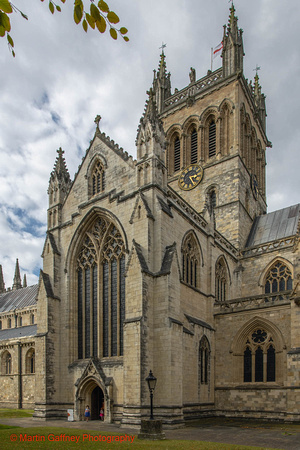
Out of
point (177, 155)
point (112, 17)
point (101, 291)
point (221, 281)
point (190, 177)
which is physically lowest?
point (101, 291)

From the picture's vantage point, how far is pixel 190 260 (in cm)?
2606

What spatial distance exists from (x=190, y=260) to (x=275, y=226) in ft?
48.4

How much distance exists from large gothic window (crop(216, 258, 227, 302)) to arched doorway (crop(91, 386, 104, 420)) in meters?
9.95

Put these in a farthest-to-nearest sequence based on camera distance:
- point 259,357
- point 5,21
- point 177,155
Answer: point 177,155
point 259,357
point 5,21

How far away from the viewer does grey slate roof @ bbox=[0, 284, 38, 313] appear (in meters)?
55.3

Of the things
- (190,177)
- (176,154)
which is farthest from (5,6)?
(176,154)

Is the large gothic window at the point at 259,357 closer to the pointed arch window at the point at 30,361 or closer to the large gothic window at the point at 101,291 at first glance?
the large gothic window at the point at 101,291

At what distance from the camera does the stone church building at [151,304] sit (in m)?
21.1

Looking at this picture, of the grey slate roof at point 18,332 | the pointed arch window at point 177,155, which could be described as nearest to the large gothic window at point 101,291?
the pointed arch window at point 177,155

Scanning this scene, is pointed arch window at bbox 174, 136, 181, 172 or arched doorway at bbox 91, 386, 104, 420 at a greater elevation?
pointed arch window at bbox 174, 136, 181, 172

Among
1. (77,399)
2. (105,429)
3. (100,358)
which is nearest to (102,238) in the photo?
(100,358)

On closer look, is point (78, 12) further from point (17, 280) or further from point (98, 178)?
point (17, 280)

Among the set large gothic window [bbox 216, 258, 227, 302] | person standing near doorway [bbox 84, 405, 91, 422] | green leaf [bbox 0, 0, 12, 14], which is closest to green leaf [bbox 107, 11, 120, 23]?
green leaf [bbox 0, 0, 12, 14]

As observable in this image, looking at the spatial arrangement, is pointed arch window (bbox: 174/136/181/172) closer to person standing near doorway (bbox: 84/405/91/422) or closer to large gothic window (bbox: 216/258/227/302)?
large gothic window (bbox: 216/258/227/302)
